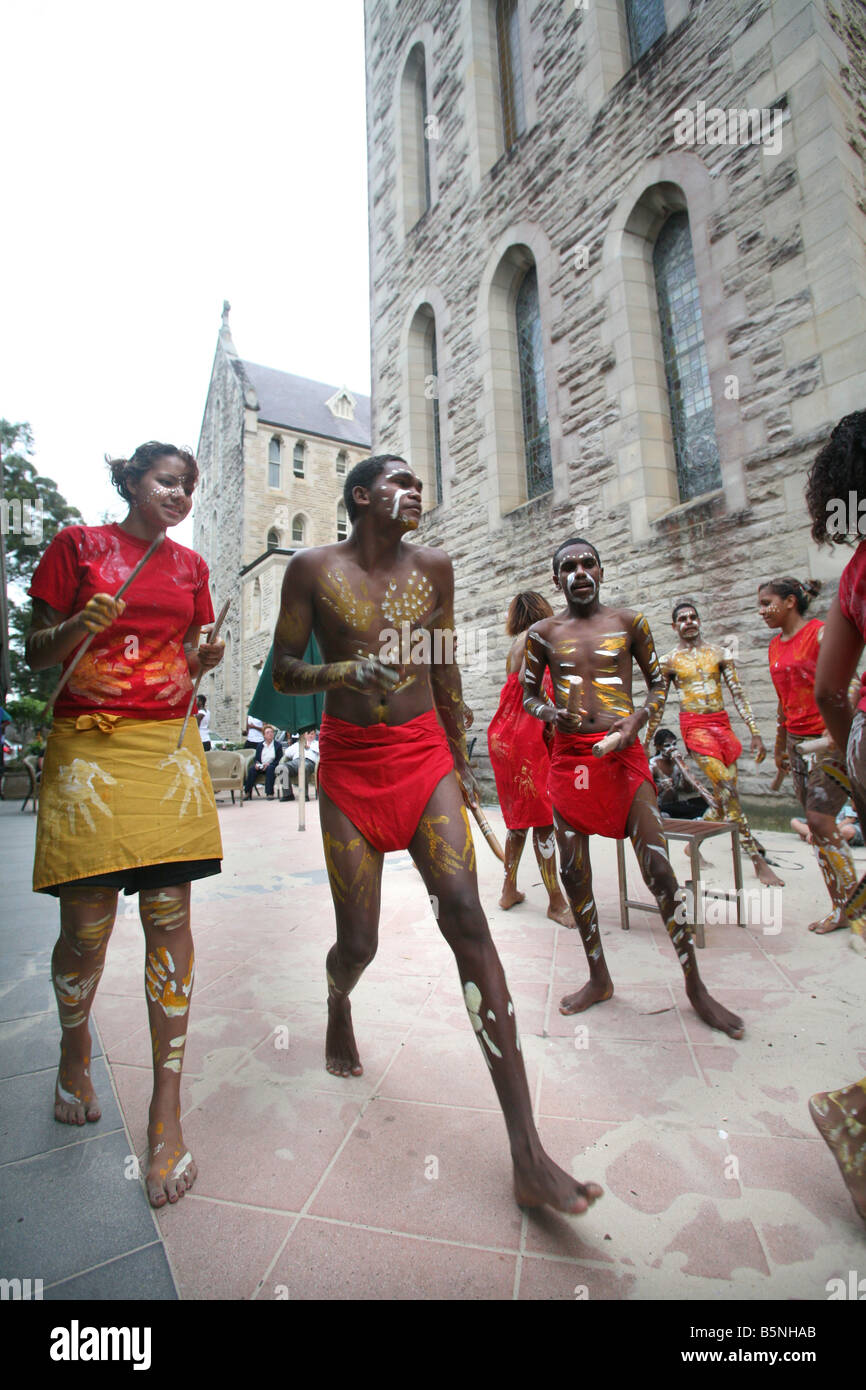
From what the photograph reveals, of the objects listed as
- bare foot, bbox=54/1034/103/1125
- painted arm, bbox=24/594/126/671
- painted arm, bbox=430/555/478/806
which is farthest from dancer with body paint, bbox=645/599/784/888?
bare foot, bbox=54/1034/103/1125

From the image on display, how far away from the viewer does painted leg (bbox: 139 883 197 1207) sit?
180cm

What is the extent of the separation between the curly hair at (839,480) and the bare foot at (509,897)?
130 inches

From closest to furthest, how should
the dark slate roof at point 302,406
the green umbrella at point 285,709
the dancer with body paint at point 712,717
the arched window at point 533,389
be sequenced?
the dancer with body paint at point 712,717 → the green umbrella at point 285,709 → the arched window at point 533,389 → the dark slate roof at point 302,406

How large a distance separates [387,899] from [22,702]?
16.6 m

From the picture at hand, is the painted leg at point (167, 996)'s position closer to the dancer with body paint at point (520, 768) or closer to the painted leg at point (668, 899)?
the painted leg at point (668, 899)

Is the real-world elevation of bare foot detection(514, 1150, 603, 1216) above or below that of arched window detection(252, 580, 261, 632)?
below

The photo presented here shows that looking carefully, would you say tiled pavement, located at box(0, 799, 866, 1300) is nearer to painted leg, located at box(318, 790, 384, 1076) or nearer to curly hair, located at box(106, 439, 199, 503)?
painted leg, located at box(318, 790, 384, 1076)

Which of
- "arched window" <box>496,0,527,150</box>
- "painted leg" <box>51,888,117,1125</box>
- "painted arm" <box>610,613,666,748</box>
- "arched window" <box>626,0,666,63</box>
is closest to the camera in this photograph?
"painted leg" <box>51,888,117,1125</box>

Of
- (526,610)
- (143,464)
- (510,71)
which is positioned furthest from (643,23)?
(143,464)

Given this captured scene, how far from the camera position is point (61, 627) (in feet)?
6.00

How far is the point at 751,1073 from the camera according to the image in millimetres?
2143

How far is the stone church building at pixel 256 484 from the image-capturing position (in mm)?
27250

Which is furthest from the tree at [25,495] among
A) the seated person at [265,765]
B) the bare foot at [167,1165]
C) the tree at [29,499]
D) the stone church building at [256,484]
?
the bare foot at [167,1165]

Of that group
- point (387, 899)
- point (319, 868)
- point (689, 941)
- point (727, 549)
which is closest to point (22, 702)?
point (319, 868)
